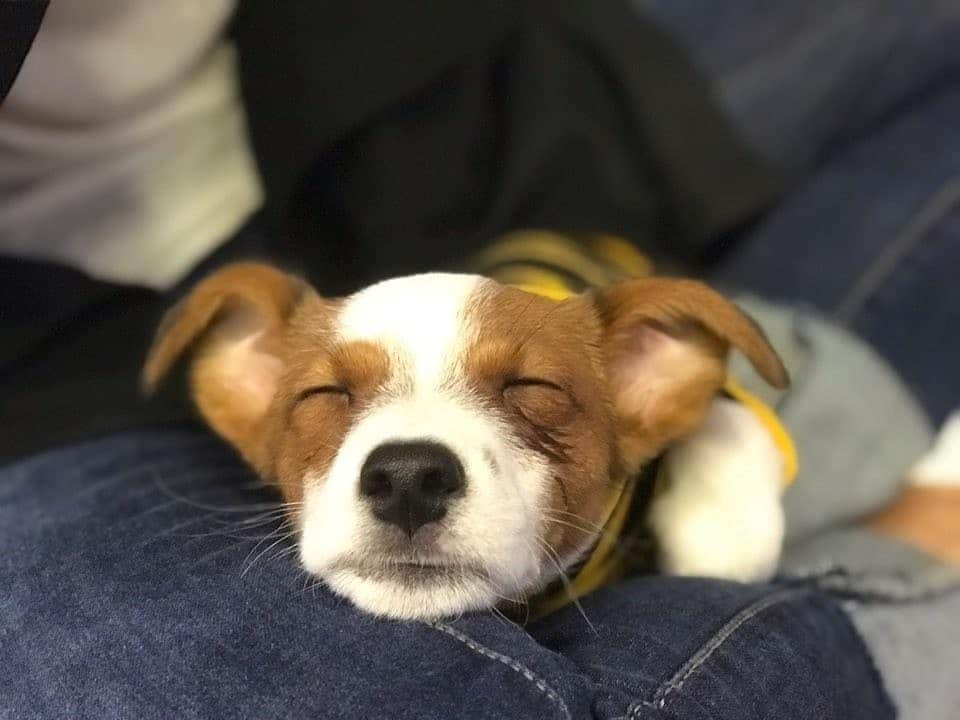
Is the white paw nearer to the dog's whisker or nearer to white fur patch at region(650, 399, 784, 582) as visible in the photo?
white fur patch at region(650, 399, 784, 582)

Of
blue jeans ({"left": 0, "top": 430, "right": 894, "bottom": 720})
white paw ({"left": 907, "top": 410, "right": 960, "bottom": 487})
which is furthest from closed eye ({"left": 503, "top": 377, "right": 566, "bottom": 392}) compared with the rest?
white paw ({"left": 907, "top": 410, "right": 960, "bottom": 487})

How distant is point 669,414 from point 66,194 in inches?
32.2

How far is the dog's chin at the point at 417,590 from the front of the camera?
0.97 meters

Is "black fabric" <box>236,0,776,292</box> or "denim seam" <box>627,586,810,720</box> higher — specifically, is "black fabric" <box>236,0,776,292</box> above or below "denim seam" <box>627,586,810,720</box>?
above

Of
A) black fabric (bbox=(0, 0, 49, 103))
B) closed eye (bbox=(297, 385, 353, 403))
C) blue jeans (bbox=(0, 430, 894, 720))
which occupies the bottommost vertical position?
blue jeans (bbox=(0, 430, 894, 720))

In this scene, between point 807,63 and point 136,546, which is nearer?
point 136,546

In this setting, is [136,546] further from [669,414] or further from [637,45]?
[637,45]

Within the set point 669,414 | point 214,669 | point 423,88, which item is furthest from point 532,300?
point 423,88

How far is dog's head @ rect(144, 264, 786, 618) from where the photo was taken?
37.5 inches

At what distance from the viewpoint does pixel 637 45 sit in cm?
176

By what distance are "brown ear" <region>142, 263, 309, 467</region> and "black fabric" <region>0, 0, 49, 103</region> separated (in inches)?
11.9

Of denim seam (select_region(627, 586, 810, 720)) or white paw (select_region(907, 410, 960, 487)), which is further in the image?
white paw (select_region(907, 410, 960, 487))

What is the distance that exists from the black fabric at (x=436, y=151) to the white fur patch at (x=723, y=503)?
49 cm

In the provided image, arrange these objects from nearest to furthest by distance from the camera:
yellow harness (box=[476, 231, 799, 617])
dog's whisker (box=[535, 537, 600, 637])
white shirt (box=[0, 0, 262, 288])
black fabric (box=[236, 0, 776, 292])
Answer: dog's whisker (box=[535, 537, 600, 637]) → yellow harness (box=[476, 231, 799, 617]) → white shirt (box=[0, 0, 262, 288]) → black fabric (box=[236, 0, 776, 292])
